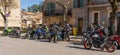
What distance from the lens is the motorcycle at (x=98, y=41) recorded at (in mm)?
18641

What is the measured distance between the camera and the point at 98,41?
19375 mm

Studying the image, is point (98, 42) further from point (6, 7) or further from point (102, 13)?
point (6, 7)

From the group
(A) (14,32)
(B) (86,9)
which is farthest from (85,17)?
(A) (14,32)

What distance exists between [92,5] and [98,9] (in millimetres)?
901

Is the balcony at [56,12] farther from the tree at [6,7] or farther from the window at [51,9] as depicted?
the tree at [6,7]

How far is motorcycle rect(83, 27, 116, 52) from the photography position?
18641mm

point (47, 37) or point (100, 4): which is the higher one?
point (100, 4)

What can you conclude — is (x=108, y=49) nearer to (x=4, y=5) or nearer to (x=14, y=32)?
(x=14, y=32)

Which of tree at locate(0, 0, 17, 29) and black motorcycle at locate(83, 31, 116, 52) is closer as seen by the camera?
black motorcycle at locate(83, 31, 116, 52)

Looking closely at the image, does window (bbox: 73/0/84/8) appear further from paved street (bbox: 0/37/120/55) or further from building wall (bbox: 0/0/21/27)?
paved street (bbox: 0/37/120/55)

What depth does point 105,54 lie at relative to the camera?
17.0 metres

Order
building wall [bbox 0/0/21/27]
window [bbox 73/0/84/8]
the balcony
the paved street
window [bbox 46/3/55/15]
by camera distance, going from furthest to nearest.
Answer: building wall [bbox 0/0/21/27] → window [bbox 46/3/55/15] → the balcony → window [bbox 73/0/84/8] → the paved street

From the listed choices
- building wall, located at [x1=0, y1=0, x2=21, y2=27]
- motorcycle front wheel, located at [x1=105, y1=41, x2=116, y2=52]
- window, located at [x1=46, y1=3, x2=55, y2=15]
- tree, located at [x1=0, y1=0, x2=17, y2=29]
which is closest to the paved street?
motorcycle front wheel, located at [x1=105, y1=41, x2=116, y2=52]

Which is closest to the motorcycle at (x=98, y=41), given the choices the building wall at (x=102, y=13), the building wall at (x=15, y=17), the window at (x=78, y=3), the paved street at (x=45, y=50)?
the paved street at (x=45, y=50)
